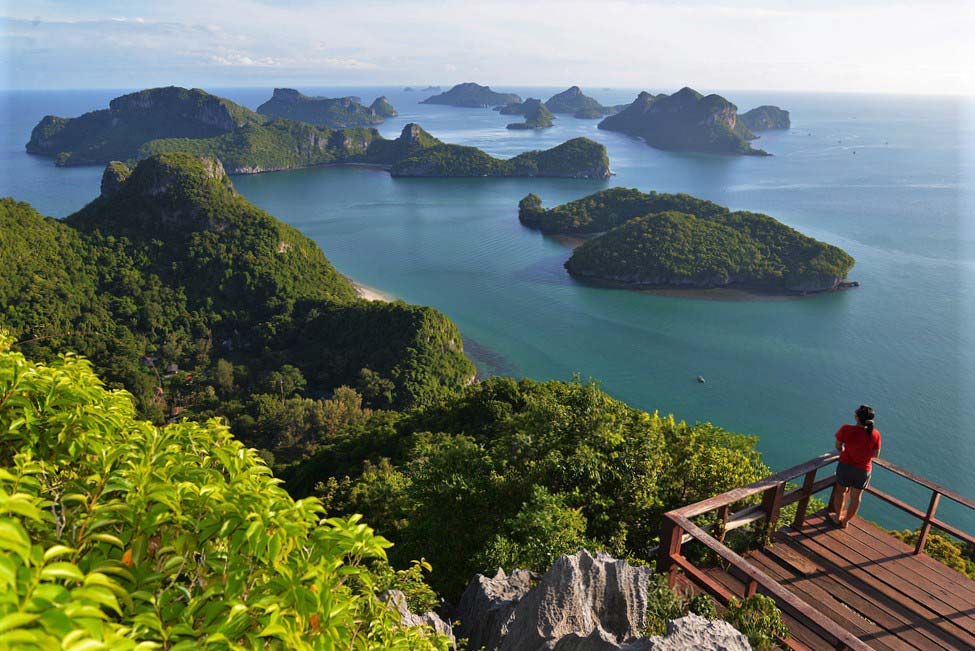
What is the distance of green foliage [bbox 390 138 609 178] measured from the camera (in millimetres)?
114938

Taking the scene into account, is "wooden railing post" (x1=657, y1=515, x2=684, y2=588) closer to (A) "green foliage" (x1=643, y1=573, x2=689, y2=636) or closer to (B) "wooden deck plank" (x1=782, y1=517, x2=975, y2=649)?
(A) "green foliage" (x1=643, y1=573, x2=689, y2=636)

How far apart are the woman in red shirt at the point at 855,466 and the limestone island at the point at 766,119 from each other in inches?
8349

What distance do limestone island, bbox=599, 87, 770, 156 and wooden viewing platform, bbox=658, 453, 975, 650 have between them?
153937mm

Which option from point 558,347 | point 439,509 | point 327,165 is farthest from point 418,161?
point 439,509

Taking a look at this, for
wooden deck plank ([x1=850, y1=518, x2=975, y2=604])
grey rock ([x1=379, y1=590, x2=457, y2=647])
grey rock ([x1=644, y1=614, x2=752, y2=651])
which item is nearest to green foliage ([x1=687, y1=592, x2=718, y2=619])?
grey rock ([x1=644, y1=614, x2=752, y2=651])

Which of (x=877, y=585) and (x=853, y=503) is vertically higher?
(x=853, y=503)

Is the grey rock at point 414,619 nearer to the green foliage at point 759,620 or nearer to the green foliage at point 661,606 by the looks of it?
the green foliage at point 661,606

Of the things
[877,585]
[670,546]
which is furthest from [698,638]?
[877,585]

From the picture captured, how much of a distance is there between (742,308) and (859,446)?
5031 cm

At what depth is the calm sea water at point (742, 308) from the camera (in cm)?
3578

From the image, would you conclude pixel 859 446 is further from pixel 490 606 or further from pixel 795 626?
pixel 490 606

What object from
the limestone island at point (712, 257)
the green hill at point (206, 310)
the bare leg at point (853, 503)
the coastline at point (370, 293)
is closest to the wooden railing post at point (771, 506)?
the bare leg at point (853, 503)

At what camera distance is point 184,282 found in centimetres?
4916

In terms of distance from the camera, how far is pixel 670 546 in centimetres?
499
